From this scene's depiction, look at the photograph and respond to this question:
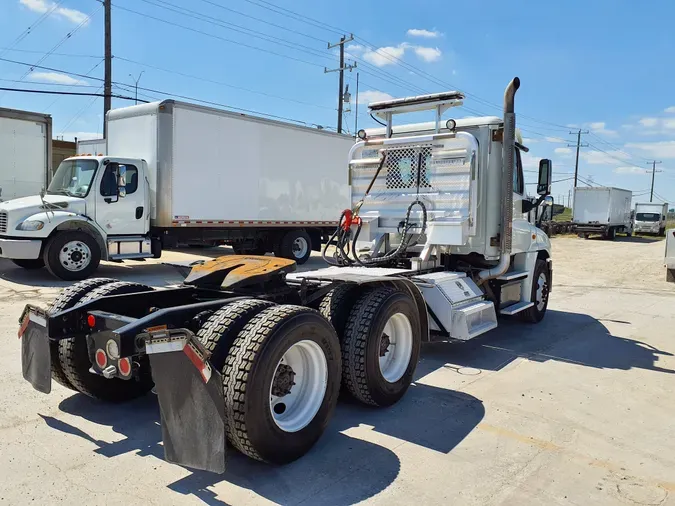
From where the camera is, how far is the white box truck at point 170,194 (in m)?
11.3

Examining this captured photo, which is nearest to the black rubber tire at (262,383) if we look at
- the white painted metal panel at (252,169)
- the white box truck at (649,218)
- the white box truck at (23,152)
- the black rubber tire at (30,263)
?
the white painted metal panel at (252,169)

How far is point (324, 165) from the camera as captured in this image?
55.1 feet

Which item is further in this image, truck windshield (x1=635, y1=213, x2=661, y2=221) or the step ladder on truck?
truck windshield (x1=635, y1=213, x2=661, y2=221)

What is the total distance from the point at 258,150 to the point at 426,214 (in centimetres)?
852

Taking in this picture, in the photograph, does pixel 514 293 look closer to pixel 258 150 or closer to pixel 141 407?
pixel 141 407

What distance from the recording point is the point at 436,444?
160 inches

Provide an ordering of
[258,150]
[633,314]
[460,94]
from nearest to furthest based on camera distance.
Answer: [460,94] < [633,314] < [258,150]

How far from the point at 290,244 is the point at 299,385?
12332mm

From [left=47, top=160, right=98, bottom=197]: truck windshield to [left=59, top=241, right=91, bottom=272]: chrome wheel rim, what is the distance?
3.78 feet

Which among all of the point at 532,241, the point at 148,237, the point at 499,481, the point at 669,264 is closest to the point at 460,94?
the point at 532,241

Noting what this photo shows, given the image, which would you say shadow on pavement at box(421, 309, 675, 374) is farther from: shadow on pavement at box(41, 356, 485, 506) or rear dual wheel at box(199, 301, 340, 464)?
rear dual wheel at box(199, 301, 340, 464)

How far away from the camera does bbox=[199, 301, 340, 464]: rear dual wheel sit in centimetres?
334

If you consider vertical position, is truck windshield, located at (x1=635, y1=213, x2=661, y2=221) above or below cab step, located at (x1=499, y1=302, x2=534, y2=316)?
above

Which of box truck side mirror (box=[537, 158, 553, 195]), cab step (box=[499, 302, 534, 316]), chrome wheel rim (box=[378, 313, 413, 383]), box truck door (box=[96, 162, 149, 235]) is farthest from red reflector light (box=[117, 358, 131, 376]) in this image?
box truck door (box=[96, 162, 149, 235])
